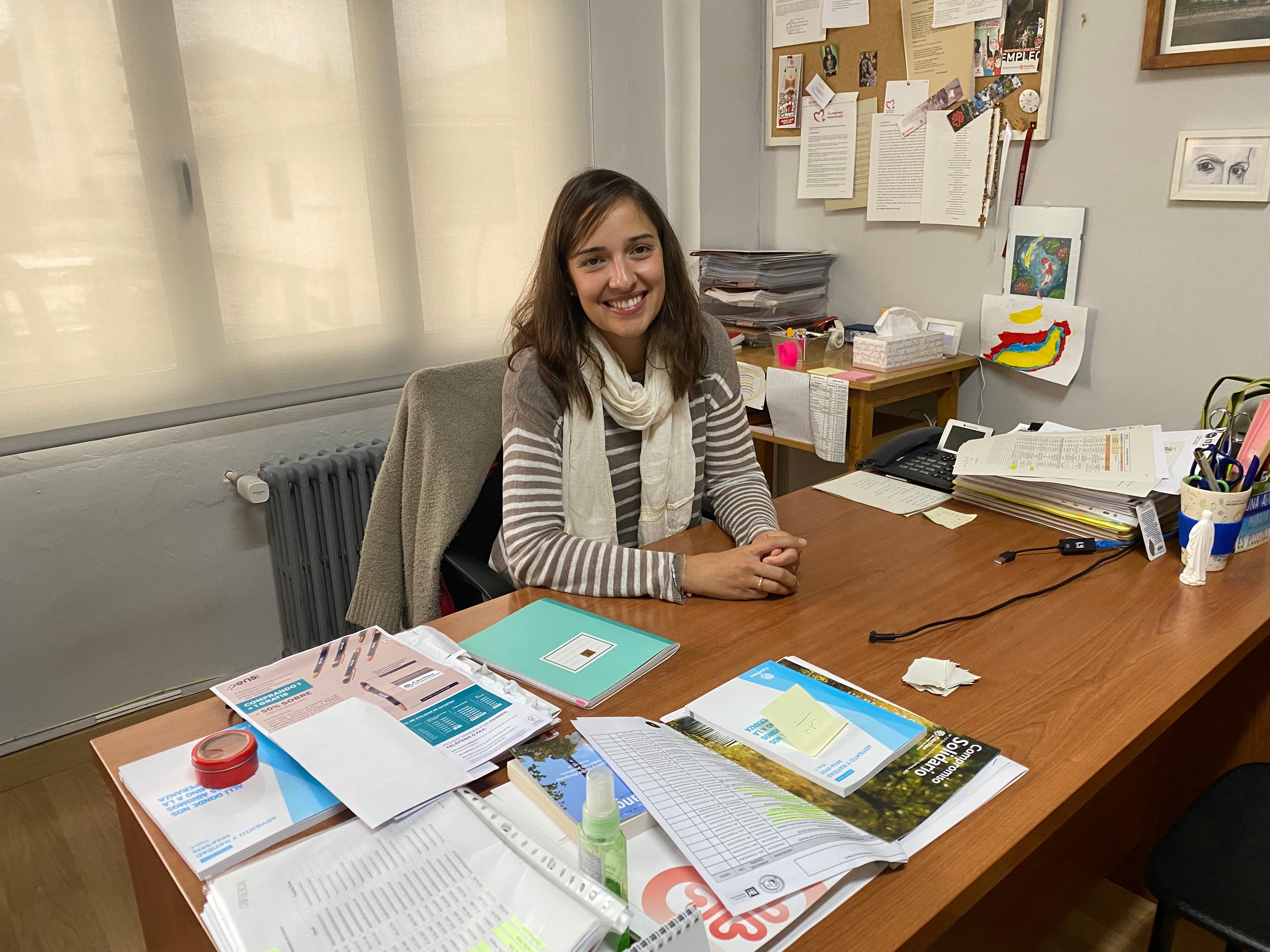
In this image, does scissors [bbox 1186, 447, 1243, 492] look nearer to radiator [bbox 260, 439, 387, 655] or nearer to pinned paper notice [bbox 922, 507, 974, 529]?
pinned paper notice [bbox 922, 507, 974, 529]

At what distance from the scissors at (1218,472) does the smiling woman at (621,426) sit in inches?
25.1

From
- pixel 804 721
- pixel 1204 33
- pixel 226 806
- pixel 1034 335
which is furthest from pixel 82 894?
pixel 1204 33

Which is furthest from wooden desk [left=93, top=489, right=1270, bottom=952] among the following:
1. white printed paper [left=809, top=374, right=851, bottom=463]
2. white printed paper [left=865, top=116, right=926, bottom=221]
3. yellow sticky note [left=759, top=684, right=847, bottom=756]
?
white printed paper [left=865, top=116, right=926, bottom=221]

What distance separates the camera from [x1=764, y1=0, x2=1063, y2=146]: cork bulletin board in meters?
2.13

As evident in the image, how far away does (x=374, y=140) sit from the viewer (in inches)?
91.5

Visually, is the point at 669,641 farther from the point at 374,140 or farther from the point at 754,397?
the point at 374,140

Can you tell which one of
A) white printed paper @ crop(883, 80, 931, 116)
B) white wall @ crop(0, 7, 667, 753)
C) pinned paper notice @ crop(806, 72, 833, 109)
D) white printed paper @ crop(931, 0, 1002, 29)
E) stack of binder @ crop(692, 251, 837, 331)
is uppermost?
white printed paper @ crop(931, 0, 1002, 29)

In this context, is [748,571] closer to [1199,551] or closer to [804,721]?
[804,721]

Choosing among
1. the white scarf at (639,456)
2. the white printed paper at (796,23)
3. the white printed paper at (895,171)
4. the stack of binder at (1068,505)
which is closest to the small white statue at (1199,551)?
Result: the stack of binder at (1068,505)

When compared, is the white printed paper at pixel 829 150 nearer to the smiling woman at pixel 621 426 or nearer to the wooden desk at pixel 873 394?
the wooden desk at pixel 873 394

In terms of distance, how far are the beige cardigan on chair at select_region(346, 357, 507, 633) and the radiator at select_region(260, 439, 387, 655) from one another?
2.04 ft

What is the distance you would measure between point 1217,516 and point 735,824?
99cm

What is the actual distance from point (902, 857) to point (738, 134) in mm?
2452

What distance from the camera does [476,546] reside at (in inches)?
65.7
